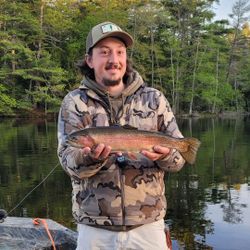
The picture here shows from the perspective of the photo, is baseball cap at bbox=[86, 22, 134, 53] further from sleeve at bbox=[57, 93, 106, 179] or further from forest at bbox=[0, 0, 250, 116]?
forest at bbox=[0, 0, 250, 116]

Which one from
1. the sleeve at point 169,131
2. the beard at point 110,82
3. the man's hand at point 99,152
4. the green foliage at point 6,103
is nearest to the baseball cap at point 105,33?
the beard at point 110,82

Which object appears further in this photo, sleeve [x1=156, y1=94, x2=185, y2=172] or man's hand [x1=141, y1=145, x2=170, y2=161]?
sleeve [x1=156, y1=94, x2=185, y2=172]

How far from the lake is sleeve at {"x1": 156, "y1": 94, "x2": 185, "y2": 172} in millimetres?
5591

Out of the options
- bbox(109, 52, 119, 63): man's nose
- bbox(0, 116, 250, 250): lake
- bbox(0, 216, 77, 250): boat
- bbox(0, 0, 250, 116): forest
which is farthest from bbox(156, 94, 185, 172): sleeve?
bbox(0, 0, 250, 116): forest

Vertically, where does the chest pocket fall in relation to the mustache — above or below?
below

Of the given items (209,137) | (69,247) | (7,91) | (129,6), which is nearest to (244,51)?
(129,6)

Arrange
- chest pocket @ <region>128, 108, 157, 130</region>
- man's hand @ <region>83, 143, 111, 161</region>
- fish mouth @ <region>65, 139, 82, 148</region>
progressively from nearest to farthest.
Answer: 1. man's hand @ <region>83, 143, 111, 161</region>
2. fish mouth @ <region>65, 139, 82, 148</region>
3. chest pocket @ <region>128, 108, 157, 130</region>

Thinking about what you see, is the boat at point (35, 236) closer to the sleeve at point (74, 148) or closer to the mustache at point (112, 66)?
the sleeve at point (74, 148)

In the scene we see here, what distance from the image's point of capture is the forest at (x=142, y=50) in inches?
1940

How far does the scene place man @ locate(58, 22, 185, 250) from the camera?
138 inches

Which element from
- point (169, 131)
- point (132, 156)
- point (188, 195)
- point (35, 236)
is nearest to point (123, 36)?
point (169, 131)

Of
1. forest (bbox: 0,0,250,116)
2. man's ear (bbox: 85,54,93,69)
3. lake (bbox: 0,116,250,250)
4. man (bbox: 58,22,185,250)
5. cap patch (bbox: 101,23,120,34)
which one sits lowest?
lake (bbox: 0,116,250,250)

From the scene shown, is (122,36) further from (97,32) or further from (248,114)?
(248,114)

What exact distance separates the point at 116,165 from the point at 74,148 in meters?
0.37
